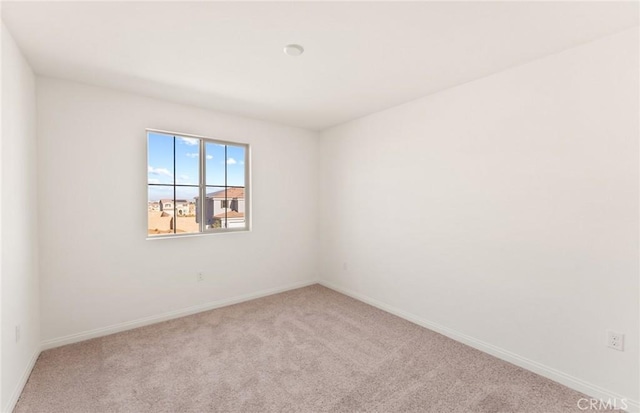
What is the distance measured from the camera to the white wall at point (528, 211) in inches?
76.5

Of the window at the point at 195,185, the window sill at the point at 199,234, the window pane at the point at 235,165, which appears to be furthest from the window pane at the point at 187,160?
the window sill at the point at 199,234

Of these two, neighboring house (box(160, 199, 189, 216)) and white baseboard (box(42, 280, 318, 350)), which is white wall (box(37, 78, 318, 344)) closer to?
white baseboard (box(42, 280, 318, 350))

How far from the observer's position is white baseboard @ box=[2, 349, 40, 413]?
1814 millimetres

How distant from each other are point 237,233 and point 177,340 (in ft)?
4.76

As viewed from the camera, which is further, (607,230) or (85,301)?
(85,301)

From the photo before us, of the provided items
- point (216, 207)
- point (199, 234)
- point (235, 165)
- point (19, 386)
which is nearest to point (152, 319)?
point (199, 234)

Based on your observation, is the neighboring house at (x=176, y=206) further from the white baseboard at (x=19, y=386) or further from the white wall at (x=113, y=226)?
the white baseboard at (x=19, y=386)

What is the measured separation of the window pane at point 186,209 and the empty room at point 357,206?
2 centimetres

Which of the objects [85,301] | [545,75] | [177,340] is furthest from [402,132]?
[85,301]

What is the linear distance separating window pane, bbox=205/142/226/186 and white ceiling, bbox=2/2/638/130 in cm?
80

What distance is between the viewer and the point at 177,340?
2785 millimetres

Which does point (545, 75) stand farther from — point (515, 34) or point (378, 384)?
point (378, 384)

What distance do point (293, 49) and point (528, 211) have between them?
2305 mm

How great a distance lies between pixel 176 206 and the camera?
11.1ft
